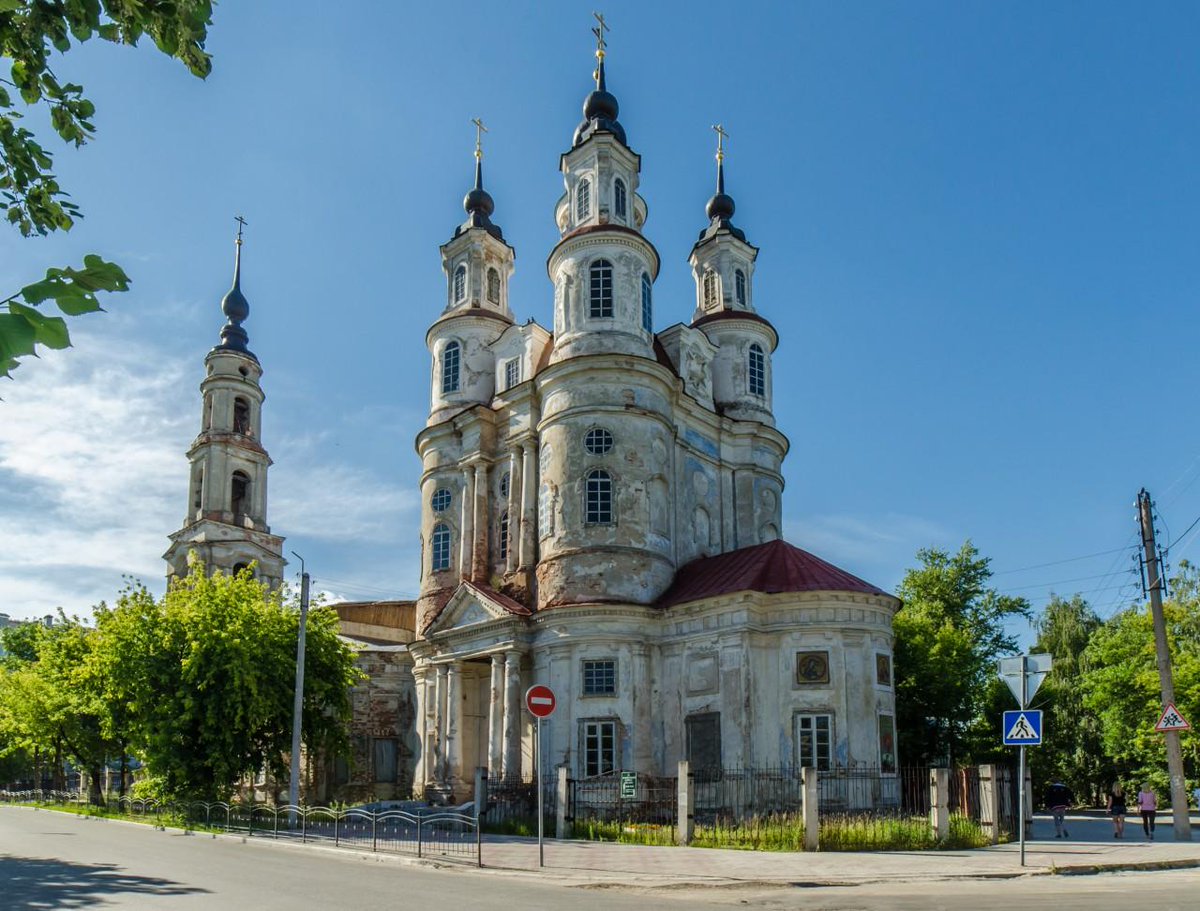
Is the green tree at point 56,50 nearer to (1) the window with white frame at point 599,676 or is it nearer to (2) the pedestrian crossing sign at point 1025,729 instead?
(2) the pedestrian crossing sign at point 1025,729

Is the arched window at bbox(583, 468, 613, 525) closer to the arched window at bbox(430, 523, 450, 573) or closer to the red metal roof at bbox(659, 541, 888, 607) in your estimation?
the red metal roof at bbox(659, 541, 888, 607)

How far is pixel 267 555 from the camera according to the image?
52.8 meters

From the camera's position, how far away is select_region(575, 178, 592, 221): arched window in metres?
36.9

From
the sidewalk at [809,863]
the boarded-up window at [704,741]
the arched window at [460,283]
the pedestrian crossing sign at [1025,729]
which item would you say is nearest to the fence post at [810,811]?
the sidewalk at [809,863]

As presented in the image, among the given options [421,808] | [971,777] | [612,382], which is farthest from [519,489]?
[971,777]

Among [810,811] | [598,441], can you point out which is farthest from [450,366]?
[810,811]

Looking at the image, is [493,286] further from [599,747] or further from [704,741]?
[704,741]

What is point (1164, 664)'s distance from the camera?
25484 millimetres

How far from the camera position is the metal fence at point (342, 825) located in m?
20.5

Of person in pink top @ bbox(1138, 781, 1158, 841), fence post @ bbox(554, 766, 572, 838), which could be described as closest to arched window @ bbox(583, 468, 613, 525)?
fence post @ bbox(554, 766, 572, 838)

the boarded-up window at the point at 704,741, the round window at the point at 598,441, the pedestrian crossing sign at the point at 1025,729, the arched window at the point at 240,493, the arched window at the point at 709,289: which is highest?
the arched window at the point at 709,289

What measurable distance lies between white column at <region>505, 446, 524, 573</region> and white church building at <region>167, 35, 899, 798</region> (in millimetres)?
75

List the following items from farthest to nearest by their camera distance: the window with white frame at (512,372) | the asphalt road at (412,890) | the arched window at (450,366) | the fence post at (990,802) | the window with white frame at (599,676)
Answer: the arched window at (450,366) < the window with white frame at (512,372) < the window with white frame at (599,676) < the fence post at (990,802) < the asphalt road at (412,890)

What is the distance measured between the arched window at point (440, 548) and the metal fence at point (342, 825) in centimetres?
927
